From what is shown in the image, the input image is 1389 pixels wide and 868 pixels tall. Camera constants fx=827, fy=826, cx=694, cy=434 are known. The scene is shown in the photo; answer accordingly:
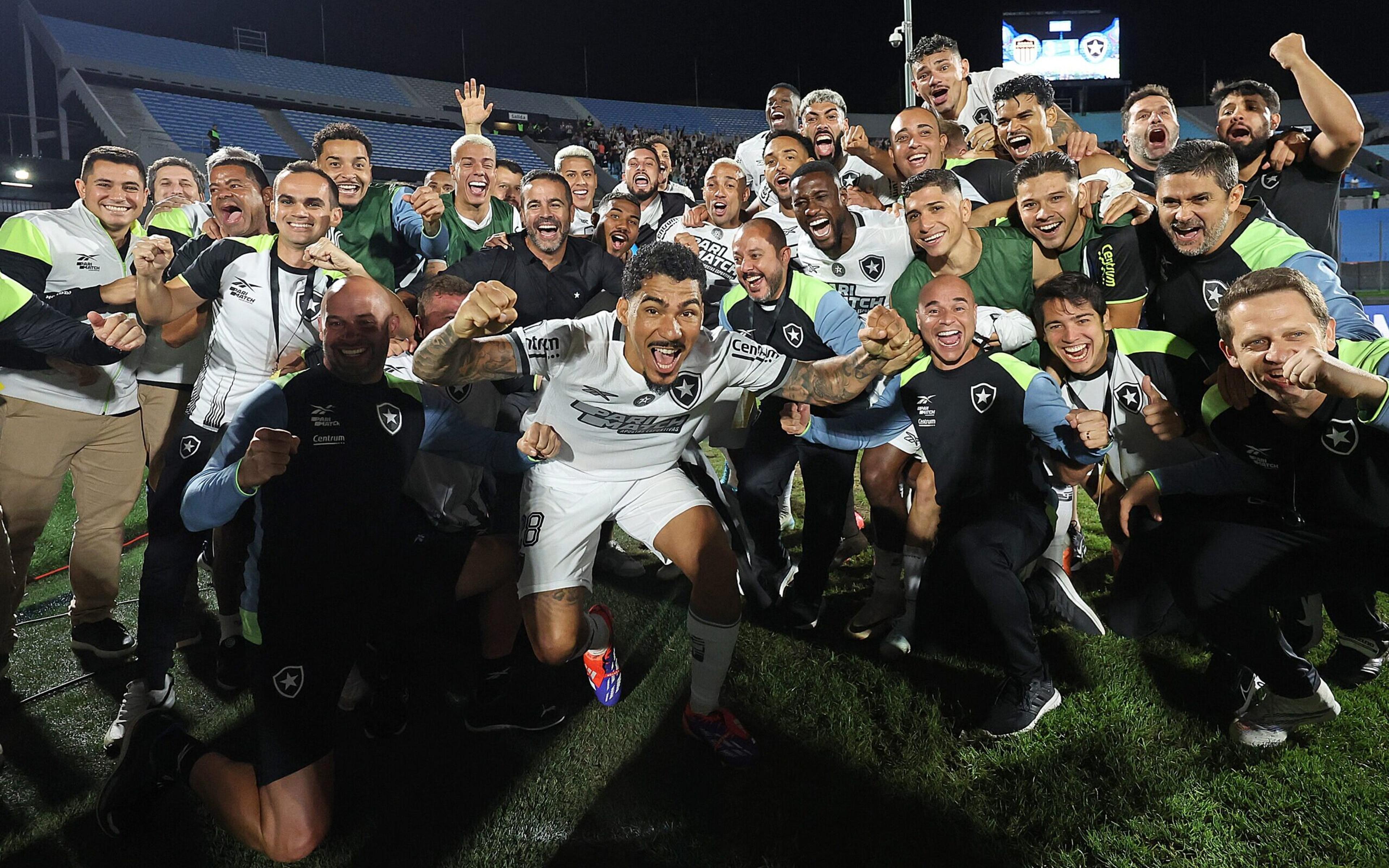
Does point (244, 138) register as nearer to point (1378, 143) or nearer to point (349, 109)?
point (349, 109)

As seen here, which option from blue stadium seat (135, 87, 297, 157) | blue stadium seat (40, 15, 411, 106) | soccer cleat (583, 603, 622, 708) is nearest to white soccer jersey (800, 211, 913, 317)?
soccer cleat (583, 603, 622, 708)

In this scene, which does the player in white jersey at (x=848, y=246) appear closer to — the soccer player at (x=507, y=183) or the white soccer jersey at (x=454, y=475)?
the white soccer jersey at (x=454, y=475)

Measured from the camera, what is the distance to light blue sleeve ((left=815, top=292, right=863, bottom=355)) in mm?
4301

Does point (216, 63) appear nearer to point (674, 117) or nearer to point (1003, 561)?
point (674, 117)

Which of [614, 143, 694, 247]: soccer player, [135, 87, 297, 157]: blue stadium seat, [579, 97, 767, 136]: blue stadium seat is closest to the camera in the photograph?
[614, 143, 694, 247]: soccer player

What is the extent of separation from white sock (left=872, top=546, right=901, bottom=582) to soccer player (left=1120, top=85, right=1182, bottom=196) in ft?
8.80

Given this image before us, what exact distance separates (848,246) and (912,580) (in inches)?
74.0

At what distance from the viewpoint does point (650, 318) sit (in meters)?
3.29

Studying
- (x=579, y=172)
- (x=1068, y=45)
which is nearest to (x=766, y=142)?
(x=579, y=172)

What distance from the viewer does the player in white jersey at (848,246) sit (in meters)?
4.57

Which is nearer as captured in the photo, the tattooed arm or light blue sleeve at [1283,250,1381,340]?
the tattooed arm

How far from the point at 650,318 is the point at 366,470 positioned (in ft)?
4.06

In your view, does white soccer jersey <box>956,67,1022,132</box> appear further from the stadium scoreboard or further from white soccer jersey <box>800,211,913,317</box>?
the stadium scoreboard

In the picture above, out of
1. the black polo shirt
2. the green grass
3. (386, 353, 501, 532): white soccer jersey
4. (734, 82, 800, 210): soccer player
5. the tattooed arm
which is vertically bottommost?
the green grass
